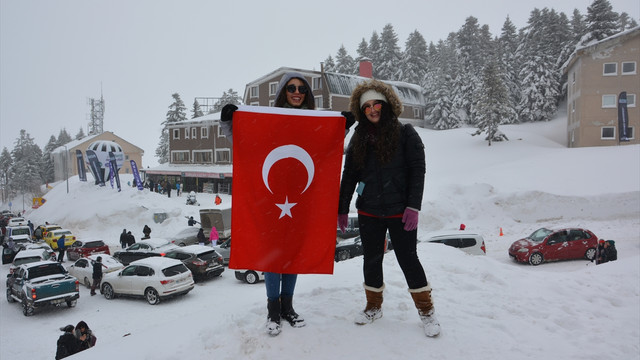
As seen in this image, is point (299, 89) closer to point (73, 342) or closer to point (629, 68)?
point (73, 342)

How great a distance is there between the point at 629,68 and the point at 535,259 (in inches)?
1141

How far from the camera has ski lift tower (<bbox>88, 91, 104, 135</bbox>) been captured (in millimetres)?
98062

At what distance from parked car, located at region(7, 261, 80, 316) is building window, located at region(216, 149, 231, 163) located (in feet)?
111

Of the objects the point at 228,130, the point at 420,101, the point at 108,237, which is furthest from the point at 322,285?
the point at 420,101

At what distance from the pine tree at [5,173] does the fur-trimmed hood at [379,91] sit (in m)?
105

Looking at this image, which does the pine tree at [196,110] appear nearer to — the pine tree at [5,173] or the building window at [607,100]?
the pine tree at [5,173]

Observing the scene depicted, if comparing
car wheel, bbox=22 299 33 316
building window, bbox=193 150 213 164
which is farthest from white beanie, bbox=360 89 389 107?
building window, bbox=193 150 213 164

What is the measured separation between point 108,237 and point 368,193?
3402 centimetres

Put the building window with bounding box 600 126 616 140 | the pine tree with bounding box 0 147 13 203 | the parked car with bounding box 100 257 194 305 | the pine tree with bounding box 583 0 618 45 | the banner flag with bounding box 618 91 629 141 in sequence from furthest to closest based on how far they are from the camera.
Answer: the pine tree with bounding box 0 147 13 203 < the pine tree with bounding box 583 0 618 45 < the building window with bounding box 600 126 616 140 < the banner flag with bounding box 618 91 629 141 < the parked car with bounding box 100 257 194 305

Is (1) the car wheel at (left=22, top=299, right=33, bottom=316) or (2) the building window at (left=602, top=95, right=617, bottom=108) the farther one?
(2) the building window at (left=602, top=95, right=617, bottom=108)

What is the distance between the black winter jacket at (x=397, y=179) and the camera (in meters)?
3.88

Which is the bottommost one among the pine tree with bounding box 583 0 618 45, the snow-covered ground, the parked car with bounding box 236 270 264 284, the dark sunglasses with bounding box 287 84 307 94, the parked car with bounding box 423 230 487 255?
the parked car with bounding box 236 270 264 284

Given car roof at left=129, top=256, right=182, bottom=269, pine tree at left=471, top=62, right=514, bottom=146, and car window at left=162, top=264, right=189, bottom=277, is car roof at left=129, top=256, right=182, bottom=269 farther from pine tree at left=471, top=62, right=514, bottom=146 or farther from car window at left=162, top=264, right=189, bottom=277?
pine tree at left=471, top=62, right=514, bottom=146

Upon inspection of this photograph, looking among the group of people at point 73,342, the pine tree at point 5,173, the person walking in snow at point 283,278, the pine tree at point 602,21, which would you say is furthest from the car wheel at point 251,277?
the pine tree at point 5,173
